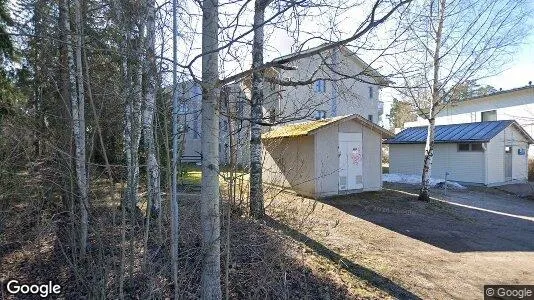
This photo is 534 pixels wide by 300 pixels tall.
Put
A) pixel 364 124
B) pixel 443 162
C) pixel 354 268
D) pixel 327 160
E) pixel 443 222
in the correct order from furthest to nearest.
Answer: pixel 443 162, pixel 364 124, pixel 327 160, pixel 443 222, pixel 354 268

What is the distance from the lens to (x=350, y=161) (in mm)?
13602

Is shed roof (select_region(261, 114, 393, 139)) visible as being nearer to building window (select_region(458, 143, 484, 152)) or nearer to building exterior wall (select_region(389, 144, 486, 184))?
building window (select_region(458, 143, 484, 152))

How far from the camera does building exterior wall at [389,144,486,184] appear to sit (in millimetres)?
18323

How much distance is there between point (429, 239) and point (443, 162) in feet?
45.7

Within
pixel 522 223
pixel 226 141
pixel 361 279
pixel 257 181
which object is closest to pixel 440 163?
pixel 522 223

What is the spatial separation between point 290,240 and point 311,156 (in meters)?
6.27

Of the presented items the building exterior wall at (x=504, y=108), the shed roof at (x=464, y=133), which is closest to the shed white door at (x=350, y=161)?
the shed roof at (x=464, y=133)

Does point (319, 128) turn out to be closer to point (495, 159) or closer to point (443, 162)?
point (443, 162)

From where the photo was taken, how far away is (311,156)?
1274cm

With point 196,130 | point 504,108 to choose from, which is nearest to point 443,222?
point 196,130

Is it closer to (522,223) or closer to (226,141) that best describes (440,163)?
(522,223)

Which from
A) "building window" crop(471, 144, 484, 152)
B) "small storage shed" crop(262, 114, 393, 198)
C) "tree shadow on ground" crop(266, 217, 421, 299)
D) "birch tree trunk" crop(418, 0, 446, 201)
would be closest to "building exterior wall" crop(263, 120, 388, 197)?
"small storage shed" crop(262, 114, 393, 198)

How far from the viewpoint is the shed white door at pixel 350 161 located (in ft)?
43.8

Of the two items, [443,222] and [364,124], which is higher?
[364,124]
